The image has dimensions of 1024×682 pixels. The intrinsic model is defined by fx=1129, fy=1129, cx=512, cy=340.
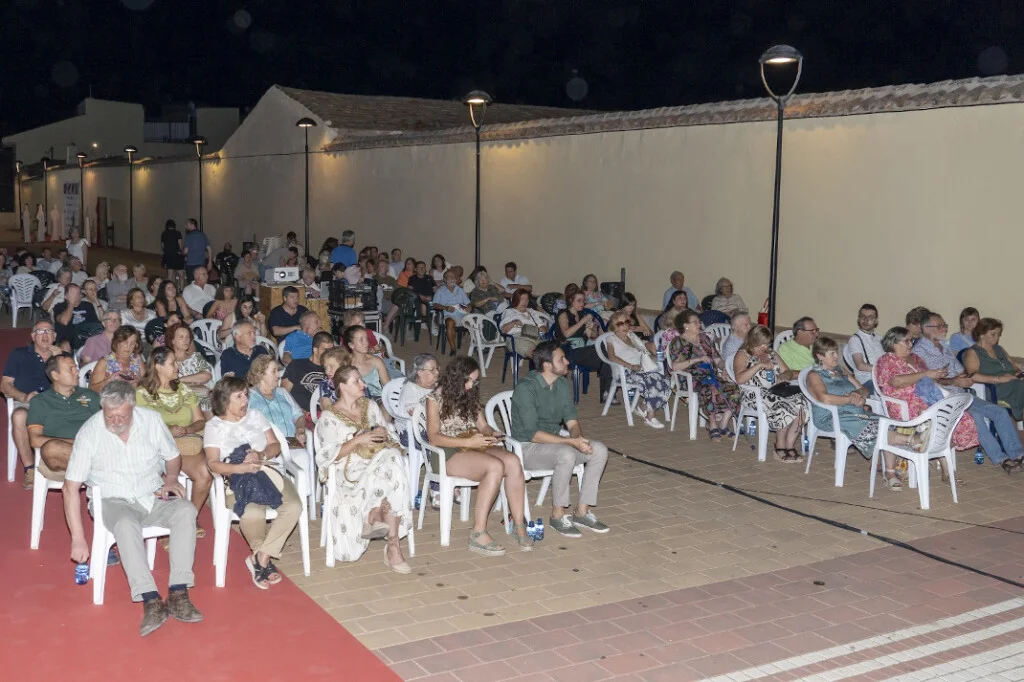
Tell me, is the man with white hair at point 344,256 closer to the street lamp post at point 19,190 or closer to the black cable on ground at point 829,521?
the black cable on ground at point 829,521

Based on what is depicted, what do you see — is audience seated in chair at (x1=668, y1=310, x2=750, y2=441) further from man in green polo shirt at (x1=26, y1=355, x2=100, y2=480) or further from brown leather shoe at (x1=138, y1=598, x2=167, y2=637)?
brown leather shoe at (x1=138, y1=598, x2=167, y2=637)

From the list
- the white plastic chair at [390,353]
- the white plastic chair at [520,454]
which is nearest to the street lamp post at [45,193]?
the white plastic chair at [390,353]

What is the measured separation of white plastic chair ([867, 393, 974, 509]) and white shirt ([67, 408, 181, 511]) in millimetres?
4571

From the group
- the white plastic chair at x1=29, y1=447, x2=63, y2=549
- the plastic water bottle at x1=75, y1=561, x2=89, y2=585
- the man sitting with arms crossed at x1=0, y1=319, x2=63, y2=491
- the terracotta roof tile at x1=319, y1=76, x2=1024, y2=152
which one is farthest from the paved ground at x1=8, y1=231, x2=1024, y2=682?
the terracotta roof tile at x1=319, y1=76, x2=1024, y2=152

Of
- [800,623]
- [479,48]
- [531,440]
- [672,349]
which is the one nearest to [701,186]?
[672,349]

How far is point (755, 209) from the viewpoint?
13391mm

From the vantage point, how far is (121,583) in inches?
221

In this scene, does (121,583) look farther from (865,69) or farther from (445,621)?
(865,69)

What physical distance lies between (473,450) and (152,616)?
2.05 m

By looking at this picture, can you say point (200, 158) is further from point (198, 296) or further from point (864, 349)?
point (864, 349)

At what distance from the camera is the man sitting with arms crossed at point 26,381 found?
695 cm

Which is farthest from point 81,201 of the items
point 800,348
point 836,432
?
point 836,432

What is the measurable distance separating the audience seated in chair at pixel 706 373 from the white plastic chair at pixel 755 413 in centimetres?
12

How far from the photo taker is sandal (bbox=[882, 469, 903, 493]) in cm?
765
